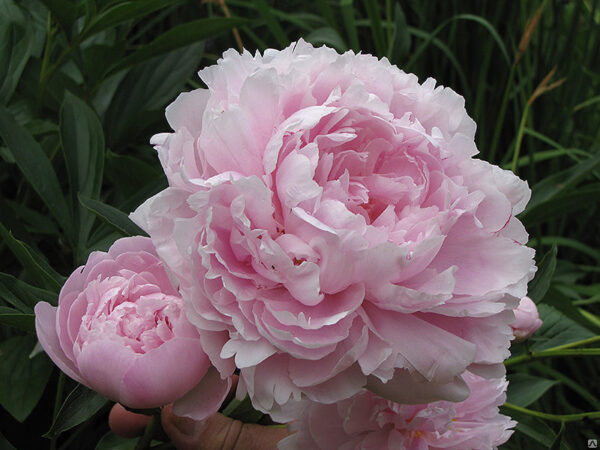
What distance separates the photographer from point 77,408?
46 centimetres

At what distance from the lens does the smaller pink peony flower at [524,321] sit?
57cm

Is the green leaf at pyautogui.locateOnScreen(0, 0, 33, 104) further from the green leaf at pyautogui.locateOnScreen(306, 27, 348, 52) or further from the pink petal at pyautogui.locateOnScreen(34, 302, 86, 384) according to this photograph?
the green leaf at pyautogui.locateOnScreen(306, 27, 348, 52)

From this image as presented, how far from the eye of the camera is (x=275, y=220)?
40cm

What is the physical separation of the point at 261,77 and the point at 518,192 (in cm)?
18

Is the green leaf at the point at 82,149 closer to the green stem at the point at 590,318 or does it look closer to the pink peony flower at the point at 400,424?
the pink peony flower at the point at 400,424

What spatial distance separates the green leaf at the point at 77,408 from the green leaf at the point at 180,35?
46 centimetres

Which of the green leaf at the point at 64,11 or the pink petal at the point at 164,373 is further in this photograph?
the green leaf at the point at 64,11

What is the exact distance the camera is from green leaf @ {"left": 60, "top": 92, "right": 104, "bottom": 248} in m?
0.70

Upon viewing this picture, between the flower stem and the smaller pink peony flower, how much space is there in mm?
303

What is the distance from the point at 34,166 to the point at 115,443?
0.97 feet

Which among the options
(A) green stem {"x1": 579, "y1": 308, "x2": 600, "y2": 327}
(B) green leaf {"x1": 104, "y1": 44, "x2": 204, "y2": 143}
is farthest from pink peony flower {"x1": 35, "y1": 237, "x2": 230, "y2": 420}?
(A) green stem {"x1": 579, "y1": 308, "x2": 600, "y2": 327}

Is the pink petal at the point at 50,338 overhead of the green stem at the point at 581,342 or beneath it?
overhead

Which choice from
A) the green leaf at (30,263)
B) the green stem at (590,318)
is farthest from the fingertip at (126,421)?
the green stem at (590,318)

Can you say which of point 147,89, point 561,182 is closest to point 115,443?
point 147,89
